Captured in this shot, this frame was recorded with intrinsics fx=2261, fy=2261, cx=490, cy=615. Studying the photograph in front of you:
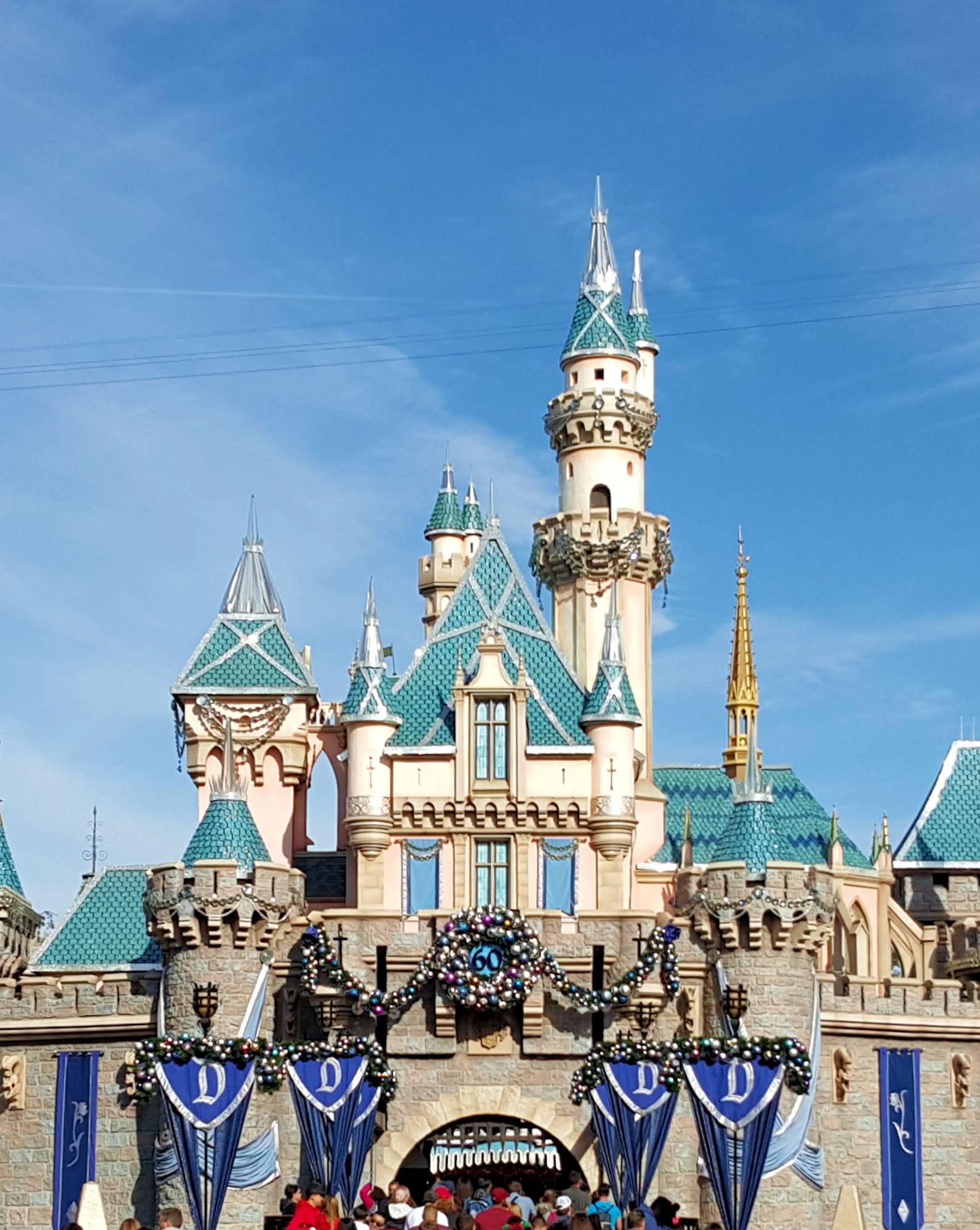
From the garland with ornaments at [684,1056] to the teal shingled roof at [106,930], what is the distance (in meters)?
11.7

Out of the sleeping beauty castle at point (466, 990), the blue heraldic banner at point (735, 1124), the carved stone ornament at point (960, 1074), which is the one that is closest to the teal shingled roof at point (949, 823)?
the sleeping beauty castle at point (466, 990)

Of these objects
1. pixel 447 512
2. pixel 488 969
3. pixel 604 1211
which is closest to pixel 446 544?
pixel 447 512

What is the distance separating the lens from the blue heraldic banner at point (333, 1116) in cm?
3900

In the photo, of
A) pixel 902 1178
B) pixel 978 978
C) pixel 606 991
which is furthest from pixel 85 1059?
pixel 978 978

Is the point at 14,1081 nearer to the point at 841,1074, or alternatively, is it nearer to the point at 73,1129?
the point at 73,1129

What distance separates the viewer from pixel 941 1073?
43406 millimetres

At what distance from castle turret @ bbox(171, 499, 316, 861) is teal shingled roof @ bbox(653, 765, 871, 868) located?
8590mm

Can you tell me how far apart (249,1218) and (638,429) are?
20.3 m

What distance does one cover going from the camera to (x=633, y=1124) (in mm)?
38969

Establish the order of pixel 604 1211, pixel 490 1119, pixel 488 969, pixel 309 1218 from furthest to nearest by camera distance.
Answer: pixel 490 1119 < pixel 488 969 < pixel 604 1211 < pixel 309 1218

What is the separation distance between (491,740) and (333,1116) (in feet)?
28.8

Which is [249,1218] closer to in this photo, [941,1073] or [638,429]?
[941,1073]

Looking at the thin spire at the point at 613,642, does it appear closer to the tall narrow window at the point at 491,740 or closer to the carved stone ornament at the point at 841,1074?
the tall narrow window at the point at 491,740

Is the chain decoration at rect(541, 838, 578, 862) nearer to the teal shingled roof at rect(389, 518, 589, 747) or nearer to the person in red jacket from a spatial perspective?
the teal shingled roof at rect(389, 518, 589, 747)
